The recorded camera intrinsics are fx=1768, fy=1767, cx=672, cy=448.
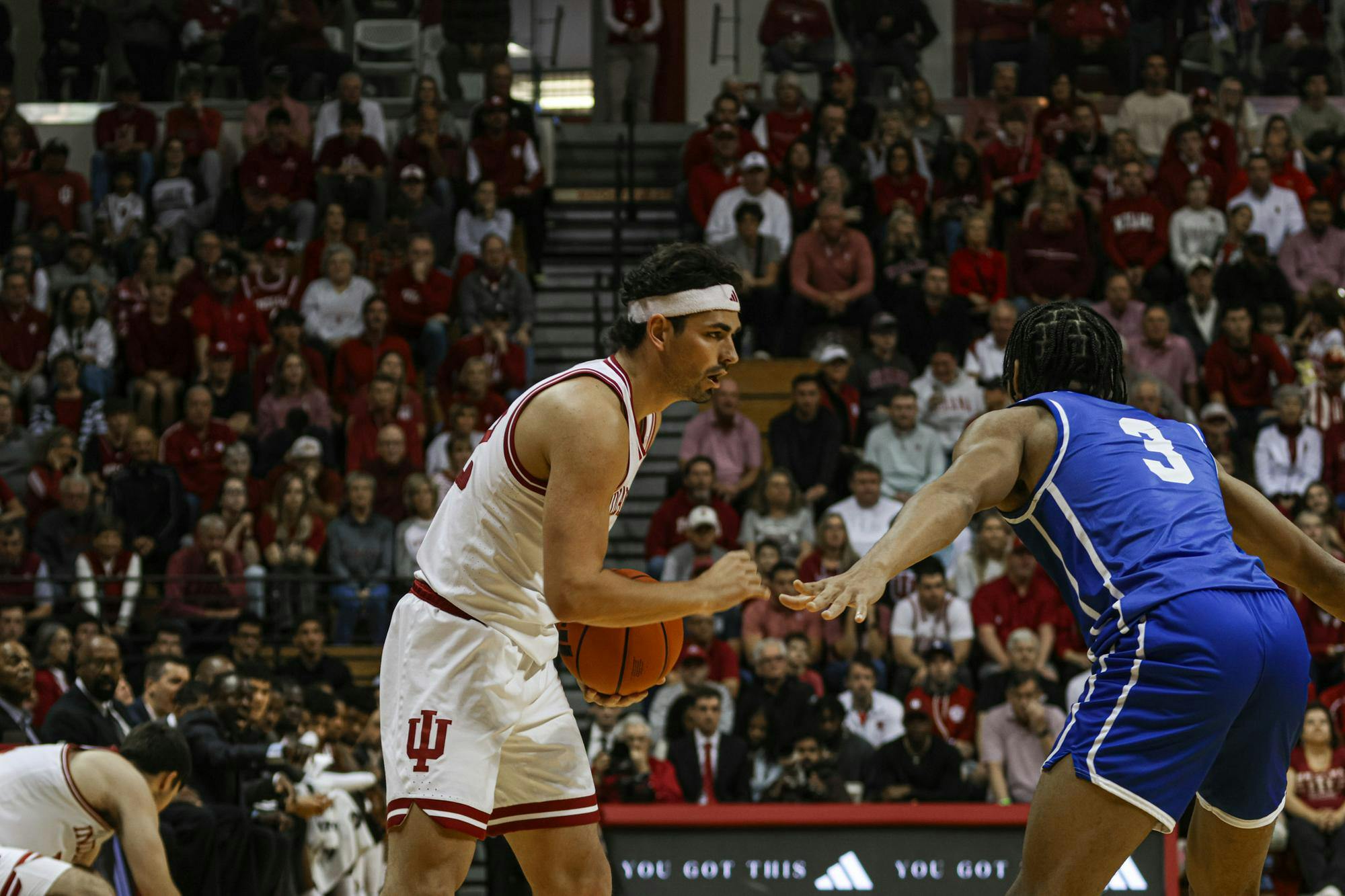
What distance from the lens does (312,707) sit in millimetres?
9875

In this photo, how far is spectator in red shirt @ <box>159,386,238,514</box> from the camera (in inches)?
528

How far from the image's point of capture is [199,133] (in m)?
16.7

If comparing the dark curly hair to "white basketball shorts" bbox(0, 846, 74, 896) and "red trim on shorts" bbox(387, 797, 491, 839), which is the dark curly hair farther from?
"white basketball shorts" bbox(0, 846, 74, 896)

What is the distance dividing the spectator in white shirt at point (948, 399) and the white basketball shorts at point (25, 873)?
27.9 feet

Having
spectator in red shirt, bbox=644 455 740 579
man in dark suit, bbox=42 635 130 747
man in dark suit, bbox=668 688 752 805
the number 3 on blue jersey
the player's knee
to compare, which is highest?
the number 3 on blue jersey

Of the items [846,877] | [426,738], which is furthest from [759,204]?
[426,738]

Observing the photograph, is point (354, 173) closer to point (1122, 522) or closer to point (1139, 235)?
point (1139, 235)

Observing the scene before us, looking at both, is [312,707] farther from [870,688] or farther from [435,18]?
[435,18]

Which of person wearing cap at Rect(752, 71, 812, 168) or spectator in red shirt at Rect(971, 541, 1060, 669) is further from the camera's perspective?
person wearing cap at Rect(752, 71, 812, 168)

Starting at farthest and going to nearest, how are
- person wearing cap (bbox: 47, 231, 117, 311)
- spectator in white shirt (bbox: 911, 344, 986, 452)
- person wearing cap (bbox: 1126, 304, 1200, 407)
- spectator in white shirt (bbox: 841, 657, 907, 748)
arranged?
person wearing cap (bbox: 47, 231, 117, 311) < person wearing cap (bbox: 1126, 304, 1200, 407) < spectator in white shirt (bbox: 911, 344, 986, 452) < spectator in white shirt (bbox: 841, 657, 907, 748)

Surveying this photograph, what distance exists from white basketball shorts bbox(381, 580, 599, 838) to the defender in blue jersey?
3.43 feet

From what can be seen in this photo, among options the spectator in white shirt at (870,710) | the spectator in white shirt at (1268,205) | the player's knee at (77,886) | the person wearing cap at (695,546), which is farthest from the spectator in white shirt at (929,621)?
the player's knee at (77,886)

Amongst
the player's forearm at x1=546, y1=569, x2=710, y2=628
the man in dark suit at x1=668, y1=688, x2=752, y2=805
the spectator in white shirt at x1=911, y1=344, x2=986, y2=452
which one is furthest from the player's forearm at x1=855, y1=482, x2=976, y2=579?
the spectator in white shirt at x1=911, y1=344, x2=986, y2=452

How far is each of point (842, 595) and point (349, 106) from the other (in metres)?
13.5
